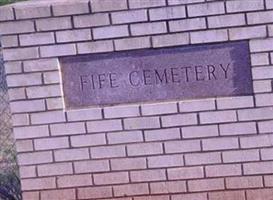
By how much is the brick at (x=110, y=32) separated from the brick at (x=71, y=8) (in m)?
0.14

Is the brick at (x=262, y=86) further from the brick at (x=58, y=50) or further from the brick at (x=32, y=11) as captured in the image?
the brick at (x=32, y=11)

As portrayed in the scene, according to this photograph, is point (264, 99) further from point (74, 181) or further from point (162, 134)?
point (74, 181)

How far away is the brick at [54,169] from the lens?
502 centimetres

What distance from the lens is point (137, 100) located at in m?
4.93

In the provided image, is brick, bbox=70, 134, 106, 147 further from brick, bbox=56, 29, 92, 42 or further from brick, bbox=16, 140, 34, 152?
brick, bbox=56, 29, 92, 42

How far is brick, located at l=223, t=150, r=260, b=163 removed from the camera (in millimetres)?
4844

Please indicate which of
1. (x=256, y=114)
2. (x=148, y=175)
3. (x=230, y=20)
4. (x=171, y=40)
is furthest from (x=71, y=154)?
(x=230, y=20)

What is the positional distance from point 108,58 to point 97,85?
0.18 metres

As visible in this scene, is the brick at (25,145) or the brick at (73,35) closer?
the brick at (73,35)

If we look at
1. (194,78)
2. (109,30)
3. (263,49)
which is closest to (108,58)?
(109,30)

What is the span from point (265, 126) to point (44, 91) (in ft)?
4.37

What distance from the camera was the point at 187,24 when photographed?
15.7 ft

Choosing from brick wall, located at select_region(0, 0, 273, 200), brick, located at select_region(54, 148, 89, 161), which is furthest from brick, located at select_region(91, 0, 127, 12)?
brick, located at select_region(54, 148, 89, 161)

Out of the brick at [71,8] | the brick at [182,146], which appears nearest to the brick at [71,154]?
the brick at [182,146]
